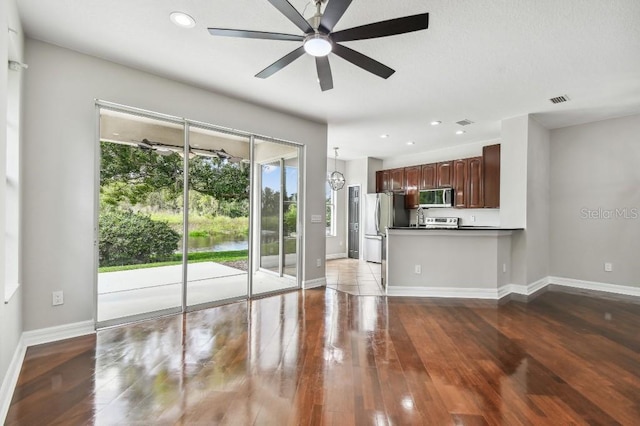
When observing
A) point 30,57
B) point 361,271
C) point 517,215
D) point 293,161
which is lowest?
point 361,271

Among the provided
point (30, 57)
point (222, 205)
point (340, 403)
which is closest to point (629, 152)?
point (340, 403)

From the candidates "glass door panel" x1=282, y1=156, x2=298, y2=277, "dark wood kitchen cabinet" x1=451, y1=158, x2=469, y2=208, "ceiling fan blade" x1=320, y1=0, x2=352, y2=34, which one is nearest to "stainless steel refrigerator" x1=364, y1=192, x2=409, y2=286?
"dark wood kitchen cabinet" x1=451, y1=158, x2=469, y2=208

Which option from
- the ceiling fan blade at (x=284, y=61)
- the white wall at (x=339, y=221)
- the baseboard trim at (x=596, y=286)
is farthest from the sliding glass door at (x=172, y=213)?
the baseboard trim at (x=596, y=286)

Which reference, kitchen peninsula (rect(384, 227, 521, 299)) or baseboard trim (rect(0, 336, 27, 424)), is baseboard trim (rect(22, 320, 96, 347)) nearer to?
baseboard trim (rect(0, 336, 27, 424))

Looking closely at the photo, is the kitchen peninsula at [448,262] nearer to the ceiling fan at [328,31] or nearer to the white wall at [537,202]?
the white wall at [537,202]

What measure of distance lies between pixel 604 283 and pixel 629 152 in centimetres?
210

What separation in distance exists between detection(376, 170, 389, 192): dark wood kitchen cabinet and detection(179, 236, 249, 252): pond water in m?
4.64

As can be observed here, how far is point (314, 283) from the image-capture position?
5051 mm

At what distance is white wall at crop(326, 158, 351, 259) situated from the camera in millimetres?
8383

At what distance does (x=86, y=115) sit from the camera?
3027 mm

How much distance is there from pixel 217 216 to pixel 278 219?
122 centimetres

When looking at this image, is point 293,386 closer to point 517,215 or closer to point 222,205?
point 222,205

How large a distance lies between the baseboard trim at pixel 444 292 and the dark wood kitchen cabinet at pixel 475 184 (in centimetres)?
217

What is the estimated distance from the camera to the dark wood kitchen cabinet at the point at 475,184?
6.00 metres
